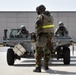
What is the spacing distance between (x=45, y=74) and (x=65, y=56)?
12.6 feet

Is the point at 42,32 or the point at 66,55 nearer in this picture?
the point at 42,32

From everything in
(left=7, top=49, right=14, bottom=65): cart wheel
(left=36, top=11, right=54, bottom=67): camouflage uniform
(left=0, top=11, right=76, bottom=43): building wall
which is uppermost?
(left=0, top=11, right=76, bottom=43): building wall

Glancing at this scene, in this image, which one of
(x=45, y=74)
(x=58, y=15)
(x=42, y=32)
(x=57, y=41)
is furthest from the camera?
(x=58, y=15)

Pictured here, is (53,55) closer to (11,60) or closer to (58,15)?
(11,60)

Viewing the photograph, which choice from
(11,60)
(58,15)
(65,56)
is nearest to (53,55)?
(65,56)

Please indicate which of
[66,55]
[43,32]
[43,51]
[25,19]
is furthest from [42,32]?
[25,19]

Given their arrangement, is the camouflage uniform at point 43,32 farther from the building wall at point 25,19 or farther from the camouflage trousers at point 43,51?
the building wall at point 25,19

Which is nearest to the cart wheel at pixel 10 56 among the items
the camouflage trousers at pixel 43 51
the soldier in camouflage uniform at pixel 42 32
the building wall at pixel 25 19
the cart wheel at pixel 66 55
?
the cart wheel at pixel 66 55

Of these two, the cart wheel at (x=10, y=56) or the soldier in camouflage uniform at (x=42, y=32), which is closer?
the soldier in camouflage uniform at (x=42, y=32)

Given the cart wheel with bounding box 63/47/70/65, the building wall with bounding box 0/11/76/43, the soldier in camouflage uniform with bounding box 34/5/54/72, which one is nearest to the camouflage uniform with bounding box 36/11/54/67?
the soldier in camouflage uniform with bounding box 34/5/54/72

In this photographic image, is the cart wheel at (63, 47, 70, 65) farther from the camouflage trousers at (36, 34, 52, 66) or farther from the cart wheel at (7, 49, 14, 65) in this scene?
the camouflage trousers at (36, 34, 52, 66)

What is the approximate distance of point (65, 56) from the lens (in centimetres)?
1316

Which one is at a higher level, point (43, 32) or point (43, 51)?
point (43, 32)

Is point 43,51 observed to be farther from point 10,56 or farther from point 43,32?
point 10,56
